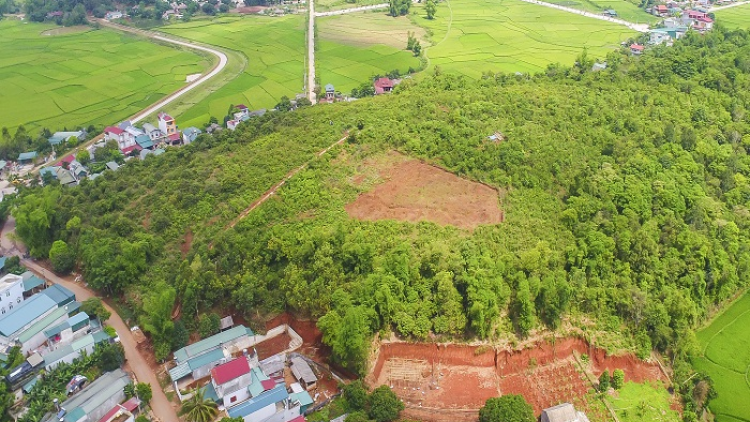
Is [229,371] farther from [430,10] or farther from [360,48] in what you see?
[430,10]

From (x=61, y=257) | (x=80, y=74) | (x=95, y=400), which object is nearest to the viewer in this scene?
(x=95, y=400)

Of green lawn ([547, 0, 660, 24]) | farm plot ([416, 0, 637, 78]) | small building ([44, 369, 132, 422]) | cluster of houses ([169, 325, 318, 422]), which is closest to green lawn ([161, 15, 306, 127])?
farm plot ([416, 0, 637, 78])

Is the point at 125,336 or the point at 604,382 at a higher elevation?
the point at 604,382

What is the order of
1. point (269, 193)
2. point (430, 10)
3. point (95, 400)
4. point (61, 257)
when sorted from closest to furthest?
point (95, 400)
point (61, 257)
point (269, 193)
point (430, 10)

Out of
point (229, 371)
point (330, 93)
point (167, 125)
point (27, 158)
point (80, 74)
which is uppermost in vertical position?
point (330, 93)

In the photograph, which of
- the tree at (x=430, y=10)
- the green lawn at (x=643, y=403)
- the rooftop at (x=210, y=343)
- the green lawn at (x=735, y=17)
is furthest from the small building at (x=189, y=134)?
the green lawn at (x=735, y=17)

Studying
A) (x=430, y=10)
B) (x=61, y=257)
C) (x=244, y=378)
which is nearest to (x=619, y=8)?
(x=430, y=10)
